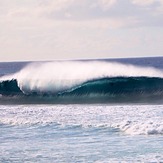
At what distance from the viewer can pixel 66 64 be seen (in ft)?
112

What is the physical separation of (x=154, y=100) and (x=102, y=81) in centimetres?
470

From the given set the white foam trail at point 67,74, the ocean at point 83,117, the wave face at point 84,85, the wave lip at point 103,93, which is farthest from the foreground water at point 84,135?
the white foam trail at point 67,74

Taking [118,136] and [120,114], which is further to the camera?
[120,114]

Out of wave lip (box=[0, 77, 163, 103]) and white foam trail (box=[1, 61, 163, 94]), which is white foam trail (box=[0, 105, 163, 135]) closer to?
wave lip (box=[0, 77, 163, 103])

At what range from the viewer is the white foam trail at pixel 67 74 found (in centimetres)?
2755

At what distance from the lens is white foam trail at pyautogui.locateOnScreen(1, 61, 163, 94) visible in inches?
1085

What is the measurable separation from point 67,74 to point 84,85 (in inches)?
183

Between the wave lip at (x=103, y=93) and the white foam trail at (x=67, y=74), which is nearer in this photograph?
the wave lip at (x=103, y=93)

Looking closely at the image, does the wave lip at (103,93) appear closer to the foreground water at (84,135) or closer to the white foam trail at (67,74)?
the white foam trail at (67,74)

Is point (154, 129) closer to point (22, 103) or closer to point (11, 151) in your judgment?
point (11, 151)

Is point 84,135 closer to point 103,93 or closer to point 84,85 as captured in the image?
point 103,93

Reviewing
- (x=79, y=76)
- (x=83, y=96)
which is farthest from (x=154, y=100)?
(x=79, y=76)

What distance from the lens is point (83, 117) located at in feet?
54.0

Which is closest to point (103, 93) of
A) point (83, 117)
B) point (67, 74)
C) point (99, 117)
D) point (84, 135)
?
point (67, 74)
